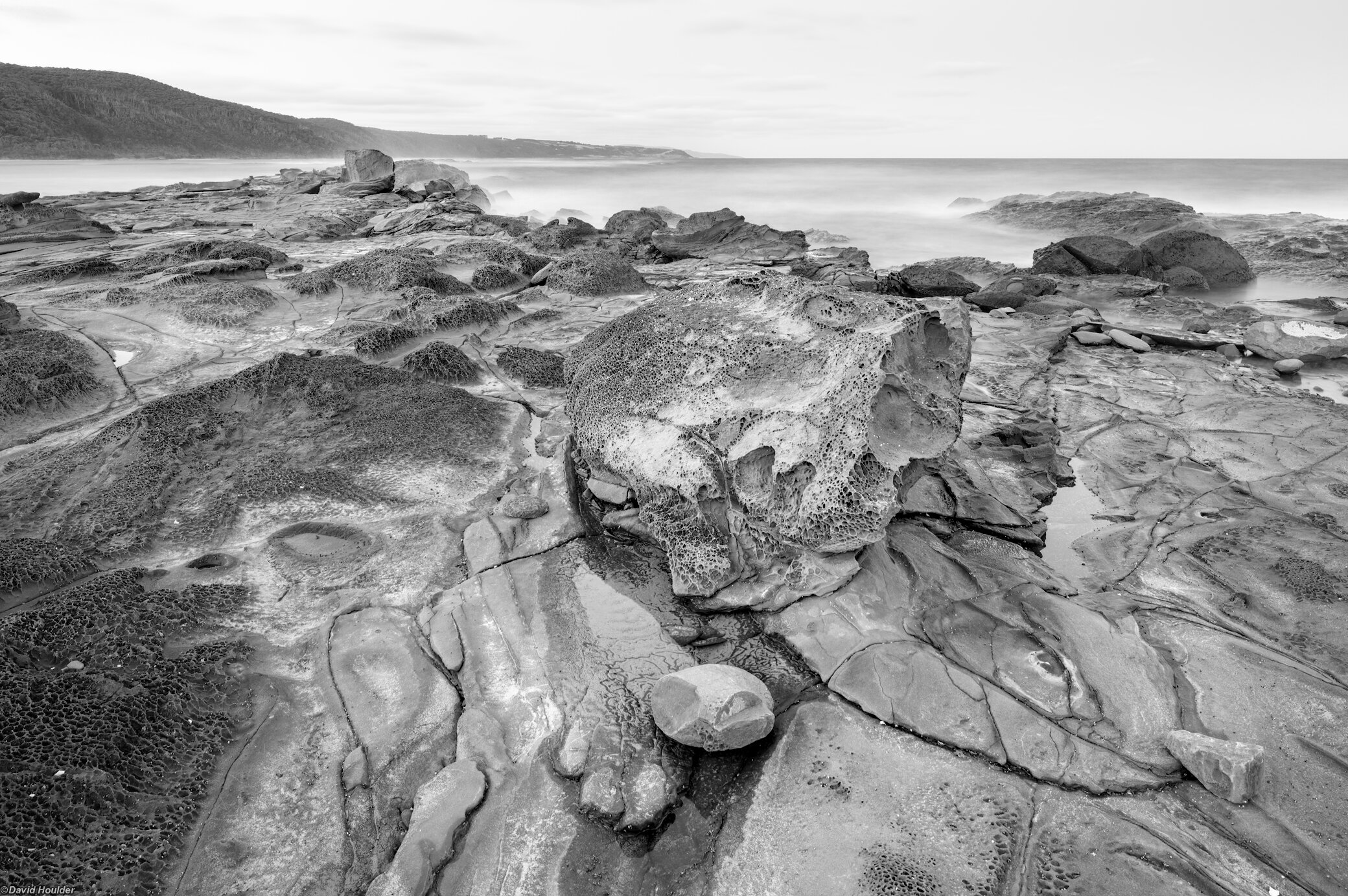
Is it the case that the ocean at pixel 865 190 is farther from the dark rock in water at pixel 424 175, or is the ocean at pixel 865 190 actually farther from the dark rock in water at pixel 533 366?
the dark rock in water at pixel 533 366

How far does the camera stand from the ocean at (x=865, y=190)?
67.7 feet

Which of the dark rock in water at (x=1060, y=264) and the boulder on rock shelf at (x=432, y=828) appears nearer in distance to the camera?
the boulder on rock shelf at (x=432, y=828)

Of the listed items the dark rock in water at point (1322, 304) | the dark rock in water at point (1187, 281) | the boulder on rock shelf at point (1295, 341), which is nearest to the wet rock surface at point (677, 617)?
the boulder on rock shelf at point (1295, 341)

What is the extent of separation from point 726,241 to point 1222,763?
13862 mm

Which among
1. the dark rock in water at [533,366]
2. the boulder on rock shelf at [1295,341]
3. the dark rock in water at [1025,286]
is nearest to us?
the dark rock in water at [533,366]

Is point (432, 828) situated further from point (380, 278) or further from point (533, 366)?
point (380, 278)

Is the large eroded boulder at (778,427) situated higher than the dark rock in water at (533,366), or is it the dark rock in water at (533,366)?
the large eroded boulder at (778,427)

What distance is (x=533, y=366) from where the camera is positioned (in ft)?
24.0

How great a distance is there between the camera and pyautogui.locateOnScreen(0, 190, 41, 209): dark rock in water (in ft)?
53.4

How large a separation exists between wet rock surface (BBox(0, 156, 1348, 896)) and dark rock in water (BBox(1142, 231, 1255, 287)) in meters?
6.83

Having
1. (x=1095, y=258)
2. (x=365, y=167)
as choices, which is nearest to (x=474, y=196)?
(x=365, y=167)

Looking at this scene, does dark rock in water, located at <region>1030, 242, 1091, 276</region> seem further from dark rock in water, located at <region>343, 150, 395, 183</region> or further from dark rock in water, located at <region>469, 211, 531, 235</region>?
dark rock in water, located at <region>343, 150, 395, 183</region>

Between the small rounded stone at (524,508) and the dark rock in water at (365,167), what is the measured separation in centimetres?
2198

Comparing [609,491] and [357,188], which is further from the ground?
[357,188]
